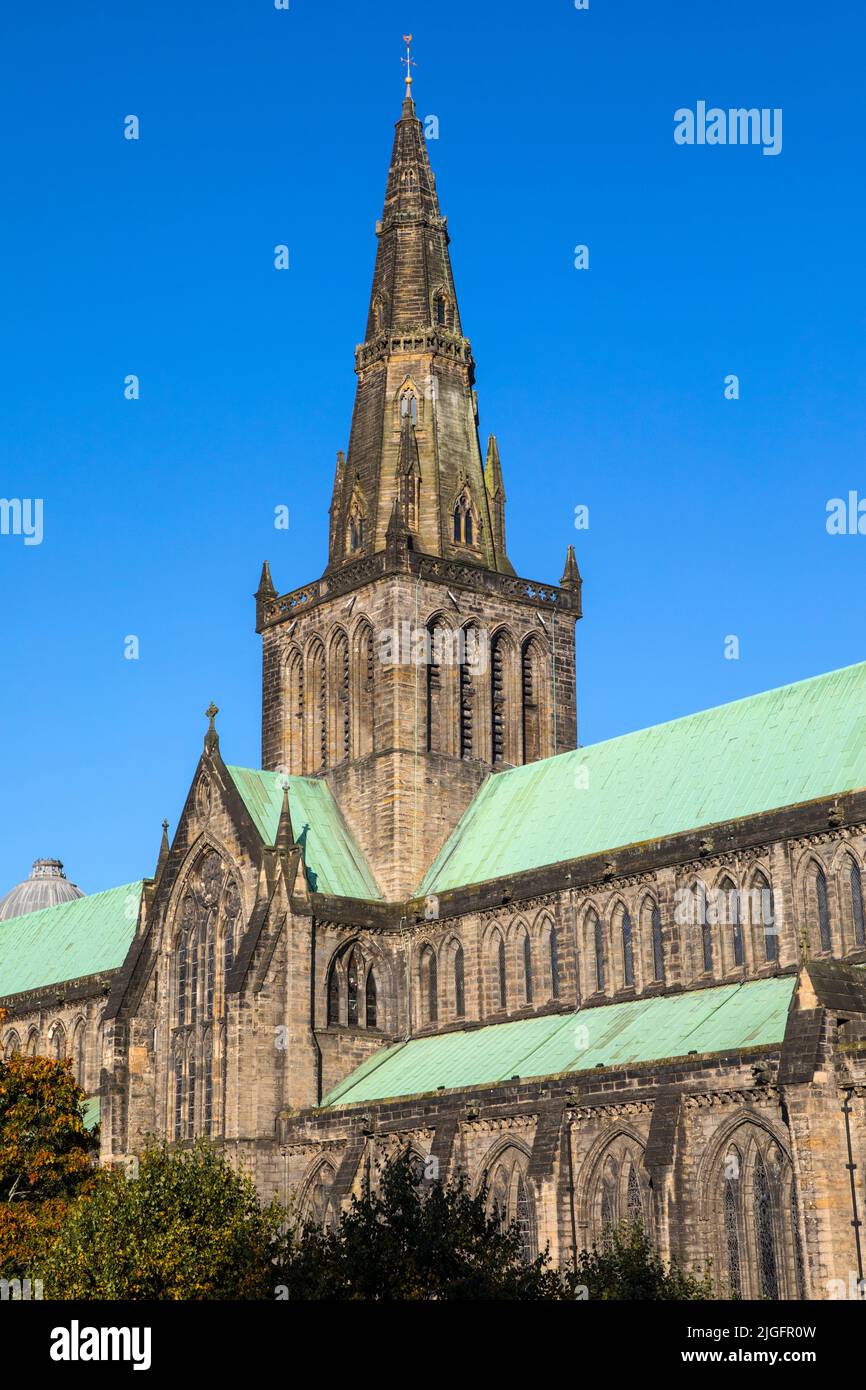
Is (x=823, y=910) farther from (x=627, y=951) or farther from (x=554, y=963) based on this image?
(x=554, y=963)

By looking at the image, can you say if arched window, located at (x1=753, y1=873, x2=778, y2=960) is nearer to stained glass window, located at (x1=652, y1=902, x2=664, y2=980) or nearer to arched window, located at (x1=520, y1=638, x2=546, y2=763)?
stained glass window, located at (x1=652, y1=902, x2=664, y2=980)

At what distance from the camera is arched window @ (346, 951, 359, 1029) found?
63.6 m

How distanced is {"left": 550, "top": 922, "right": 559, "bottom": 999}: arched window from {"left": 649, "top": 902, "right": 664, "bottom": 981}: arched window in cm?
380

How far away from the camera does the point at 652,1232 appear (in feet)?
151

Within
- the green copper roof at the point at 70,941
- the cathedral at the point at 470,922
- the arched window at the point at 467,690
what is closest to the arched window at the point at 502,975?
the cathedral at the point at 470,922

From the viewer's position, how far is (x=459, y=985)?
62562mm

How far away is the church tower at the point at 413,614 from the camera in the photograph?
68.4 meters

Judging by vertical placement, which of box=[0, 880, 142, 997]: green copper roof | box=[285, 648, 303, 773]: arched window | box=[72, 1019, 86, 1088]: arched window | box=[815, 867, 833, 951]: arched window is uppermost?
box=[285, 648, 303, 773]: arched window

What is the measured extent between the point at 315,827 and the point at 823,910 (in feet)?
71.4

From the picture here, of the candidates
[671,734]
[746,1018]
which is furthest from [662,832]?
[746,1018]

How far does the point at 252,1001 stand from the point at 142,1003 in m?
7.83

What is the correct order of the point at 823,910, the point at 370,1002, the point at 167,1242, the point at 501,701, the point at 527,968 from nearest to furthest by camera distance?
the point at 167,1242 → the point at 823,910 → the point at 527,968 → the point at 370,1002 → the point at 501,701

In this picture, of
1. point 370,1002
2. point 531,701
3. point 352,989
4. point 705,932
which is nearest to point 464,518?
point 531,701

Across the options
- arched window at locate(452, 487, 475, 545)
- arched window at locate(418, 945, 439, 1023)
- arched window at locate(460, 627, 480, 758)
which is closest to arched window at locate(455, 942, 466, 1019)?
arched window at locate(418, 945, 439, 1023)
